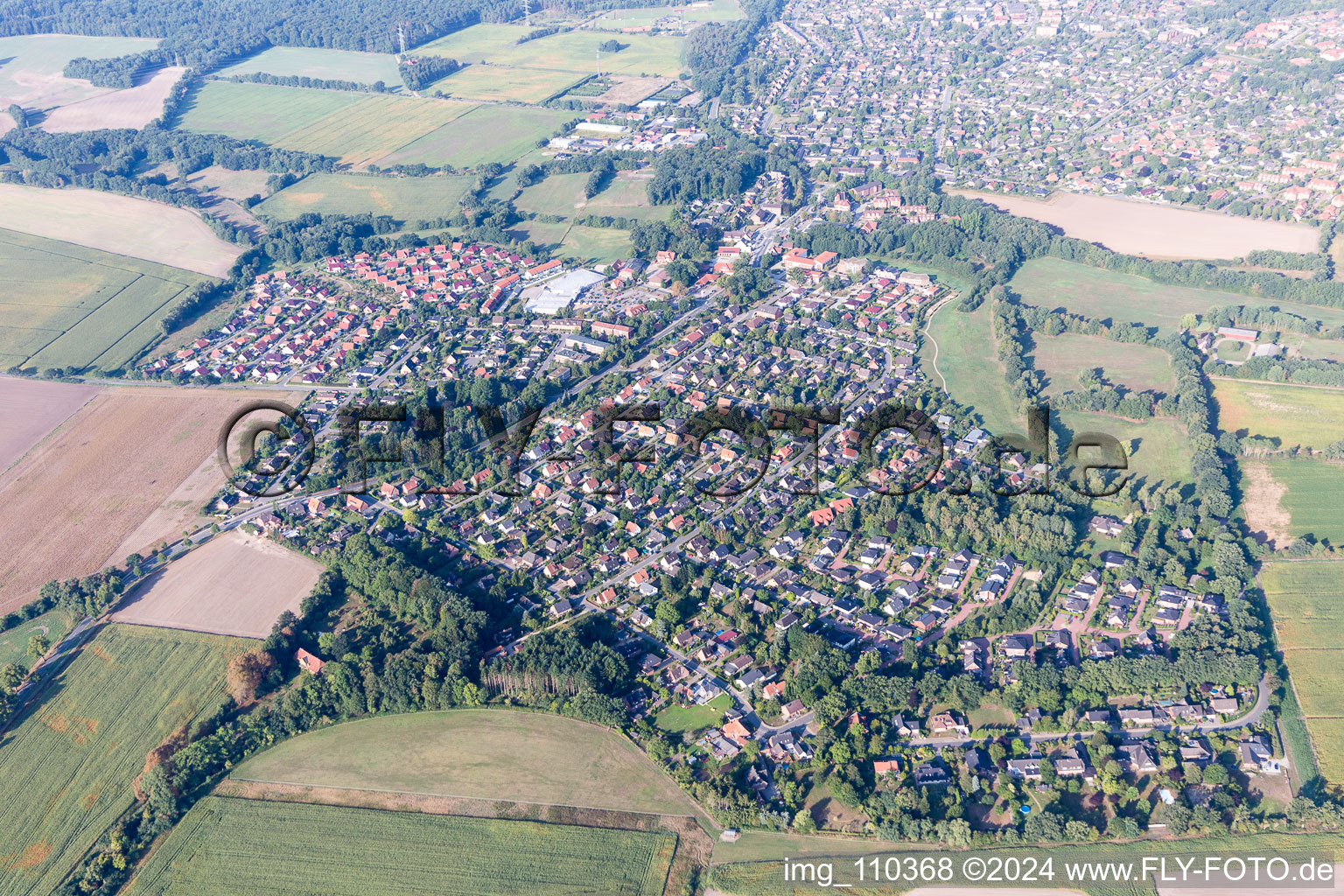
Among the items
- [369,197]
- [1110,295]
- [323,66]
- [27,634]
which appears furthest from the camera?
[323,66]

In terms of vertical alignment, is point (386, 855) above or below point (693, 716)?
below

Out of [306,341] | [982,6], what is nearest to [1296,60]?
[982,6]

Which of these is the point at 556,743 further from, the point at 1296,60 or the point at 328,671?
the point at 1296,60

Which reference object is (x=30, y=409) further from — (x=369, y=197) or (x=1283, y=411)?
(x=1283, y=411)

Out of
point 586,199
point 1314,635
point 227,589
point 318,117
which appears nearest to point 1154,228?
point 586,199

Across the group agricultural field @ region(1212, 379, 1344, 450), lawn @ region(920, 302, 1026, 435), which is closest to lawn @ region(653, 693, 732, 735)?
lawn @ region(920, 302, 1026, 435)

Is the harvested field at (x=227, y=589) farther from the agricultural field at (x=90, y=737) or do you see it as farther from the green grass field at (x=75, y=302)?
the green grass field at (x=75, y=302)
